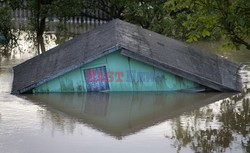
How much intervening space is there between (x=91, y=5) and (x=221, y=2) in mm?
15567

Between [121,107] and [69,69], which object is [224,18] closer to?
[121,107]

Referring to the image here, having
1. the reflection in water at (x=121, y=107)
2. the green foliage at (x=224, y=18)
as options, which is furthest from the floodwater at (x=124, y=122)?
the green foliage at (x=224, y=18)

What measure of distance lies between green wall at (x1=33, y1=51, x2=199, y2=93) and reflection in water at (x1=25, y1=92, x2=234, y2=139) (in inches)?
9.4

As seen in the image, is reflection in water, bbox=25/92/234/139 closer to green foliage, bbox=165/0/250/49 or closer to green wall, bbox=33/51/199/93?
green wall, bbox=33/51/199/93

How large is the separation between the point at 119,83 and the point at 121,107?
4.12ft

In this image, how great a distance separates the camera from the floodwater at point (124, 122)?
878 cm

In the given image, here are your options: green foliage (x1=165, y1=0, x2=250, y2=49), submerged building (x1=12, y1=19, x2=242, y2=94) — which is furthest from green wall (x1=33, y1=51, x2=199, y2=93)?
green foliage (x1=165, y1=0, x2=250, y2=49)

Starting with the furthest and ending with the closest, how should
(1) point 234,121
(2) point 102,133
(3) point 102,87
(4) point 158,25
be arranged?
(4) point 158,25
(3) point 102,87
(1) point 234,121
(2) point 102,133

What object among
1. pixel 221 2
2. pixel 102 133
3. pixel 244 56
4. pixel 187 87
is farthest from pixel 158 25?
pixel 102 133

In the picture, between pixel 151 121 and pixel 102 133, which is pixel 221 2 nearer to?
pixel 151 121

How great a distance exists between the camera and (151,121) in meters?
10.5

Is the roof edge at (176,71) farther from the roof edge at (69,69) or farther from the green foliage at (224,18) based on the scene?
the green foliage at (224,18)

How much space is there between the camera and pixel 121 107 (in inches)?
460

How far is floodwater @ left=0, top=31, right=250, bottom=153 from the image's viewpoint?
8781mm
